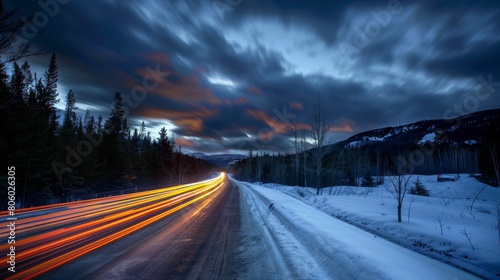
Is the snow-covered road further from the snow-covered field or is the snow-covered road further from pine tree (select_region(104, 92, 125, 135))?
pine tree (select_region(104, 92, 125, 135))

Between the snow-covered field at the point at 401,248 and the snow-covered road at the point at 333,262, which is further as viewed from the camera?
the snow-covered field at the point at 401,248

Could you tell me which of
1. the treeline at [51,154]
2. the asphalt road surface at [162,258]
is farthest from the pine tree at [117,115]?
the asphalt road surface at [162,258]

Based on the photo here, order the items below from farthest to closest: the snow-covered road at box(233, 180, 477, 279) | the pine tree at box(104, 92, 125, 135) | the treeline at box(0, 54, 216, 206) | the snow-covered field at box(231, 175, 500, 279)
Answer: the pine tree at box(104, 92, 125, 135) → the treeline at box(0, 54, 216, 206) → the snow-covered field at box(231, 175, 500, 279) → the snow-covered road at box(233, 180, 477, 279)

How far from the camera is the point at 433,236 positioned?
8266 millimetres

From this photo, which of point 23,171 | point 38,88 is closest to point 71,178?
point 23,171

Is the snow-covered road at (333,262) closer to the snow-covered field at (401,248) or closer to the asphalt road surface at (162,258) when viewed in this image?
the snow-covered field at (401,248)

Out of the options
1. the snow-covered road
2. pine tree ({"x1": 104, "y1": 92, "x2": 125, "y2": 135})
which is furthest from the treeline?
the snow-covered road

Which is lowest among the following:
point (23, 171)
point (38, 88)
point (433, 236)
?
point (433, 236)

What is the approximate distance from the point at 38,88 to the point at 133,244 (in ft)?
157

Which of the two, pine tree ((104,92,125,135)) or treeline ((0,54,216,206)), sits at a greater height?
pine tree ((104,92,125,135))

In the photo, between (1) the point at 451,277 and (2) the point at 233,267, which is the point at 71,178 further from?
(1) the point at 451,277

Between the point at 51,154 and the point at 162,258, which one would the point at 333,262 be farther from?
the point at 51,154

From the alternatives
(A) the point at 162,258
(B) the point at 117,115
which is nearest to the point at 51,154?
(A) the point at 162,258

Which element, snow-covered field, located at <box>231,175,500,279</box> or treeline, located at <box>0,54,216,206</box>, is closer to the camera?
snow-covered field, located at <box>231,175,500,279</box>
